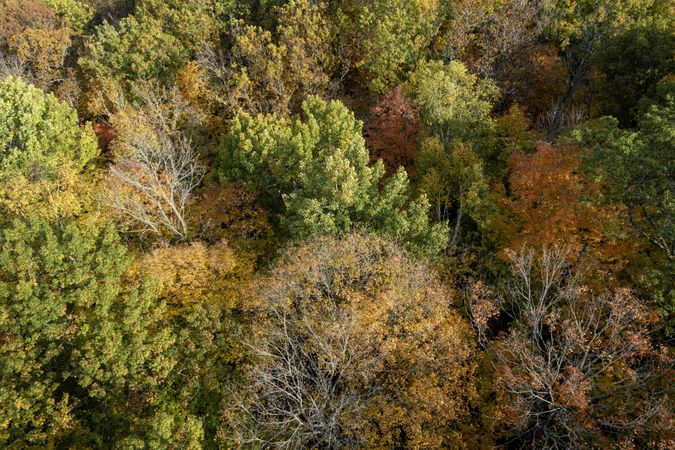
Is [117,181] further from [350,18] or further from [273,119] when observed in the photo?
[350,18]

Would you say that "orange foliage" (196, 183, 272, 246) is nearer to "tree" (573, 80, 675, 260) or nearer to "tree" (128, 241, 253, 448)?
"tree" (128, 241, 253, 448)

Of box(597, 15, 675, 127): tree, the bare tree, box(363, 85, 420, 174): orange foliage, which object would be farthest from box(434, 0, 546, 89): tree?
the bare tree

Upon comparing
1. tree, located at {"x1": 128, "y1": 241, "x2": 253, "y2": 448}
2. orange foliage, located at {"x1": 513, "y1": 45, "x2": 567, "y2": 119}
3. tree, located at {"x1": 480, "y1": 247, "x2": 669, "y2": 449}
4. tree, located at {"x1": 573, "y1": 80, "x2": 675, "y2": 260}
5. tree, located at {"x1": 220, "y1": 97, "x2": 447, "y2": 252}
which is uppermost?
orange foliage, located at {"x1": 513, "y1": 45, "x2": 567, "y2": 119}

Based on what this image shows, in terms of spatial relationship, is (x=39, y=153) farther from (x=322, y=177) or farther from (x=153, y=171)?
(x=322, y=177)

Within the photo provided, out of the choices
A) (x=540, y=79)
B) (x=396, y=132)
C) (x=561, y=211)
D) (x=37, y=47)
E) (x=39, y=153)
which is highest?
(x=540, y=79)

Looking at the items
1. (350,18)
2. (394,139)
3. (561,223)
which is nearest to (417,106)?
(394,139)

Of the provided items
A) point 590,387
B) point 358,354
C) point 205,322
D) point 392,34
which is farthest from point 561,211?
point 392,34
